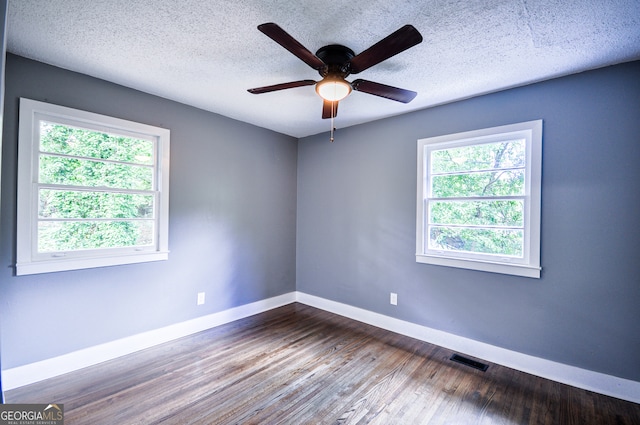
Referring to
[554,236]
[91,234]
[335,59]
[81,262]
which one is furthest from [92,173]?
[554,236]

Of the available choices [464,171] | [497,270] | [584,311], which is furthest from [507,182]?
[584,311]

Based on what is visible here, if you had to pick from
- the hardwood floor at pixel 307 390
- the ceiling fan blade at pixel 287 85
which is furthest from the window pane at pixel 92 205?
the ceiling fan blade at pixel 287 85

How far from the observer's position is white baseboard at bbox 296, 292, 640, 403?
223 centimetres

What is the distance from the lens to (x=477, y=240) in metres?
2.94

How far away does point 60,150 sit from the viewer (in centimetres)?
251

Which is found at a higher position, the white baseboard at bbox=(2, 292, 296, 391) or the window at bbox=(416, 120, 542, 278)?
the window at bbox=(416, 120, 542, 278)

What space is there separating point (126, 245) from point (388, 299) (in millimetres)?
2856

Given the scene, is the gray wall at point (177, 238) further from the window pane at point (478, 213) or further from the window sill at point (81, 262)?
the window pane at point (478, 213)

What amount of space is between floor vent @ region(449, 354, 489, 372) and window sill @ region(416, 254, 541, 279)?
847mm

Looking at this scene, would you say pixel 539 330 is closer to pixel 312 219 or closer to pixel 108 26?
pixel 312 219

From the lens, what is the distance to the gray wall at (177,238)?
2.29 m

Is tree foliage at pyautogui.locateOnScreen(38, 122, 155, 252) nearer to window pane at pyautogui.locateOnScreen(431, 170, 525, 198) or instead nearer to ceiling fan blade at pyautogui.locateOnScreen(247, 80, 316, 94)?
ceiling fan blade at pyautogui.locateOnScreen(247, 80, 316, 94)

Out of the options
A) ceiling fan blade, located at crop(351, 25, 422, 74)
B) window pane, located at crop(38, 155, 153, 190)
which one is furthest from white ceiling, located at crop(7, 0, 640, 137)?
window pane, located at crop(38, 155, 153, 190)

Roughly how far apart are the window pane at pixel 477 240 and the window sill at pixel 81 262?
2882mm
